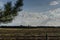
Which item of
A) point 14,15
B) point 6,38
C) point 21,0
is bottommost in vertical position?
point 6,38

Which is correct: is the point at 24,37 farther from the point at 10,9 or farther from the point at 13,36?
the point at 10,9

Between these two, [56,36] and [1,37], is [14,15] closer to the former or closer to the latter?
[1,37]

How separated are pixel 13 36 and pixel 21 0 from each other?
2826 mm

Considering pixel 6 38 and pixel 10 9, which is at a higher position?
pixel 10 9

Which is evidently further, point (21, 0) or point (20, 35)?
point (21, 0)

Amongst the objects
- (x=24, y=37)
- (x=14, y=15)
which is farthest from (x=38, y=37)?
(x=14, y=15)

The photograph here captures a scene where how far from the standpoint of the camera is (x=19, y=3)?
1296 cm

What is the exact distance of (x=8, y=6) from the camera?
12664mm

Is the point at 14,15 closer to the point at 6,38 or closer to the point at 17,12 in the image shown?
the point at 17,12

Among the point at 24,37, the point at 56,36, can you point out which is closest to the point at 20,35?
the point at 24,37

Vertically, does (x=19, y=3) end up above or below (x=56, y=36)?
above

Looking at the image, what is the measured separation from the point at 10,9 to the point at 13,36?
2.67 metres

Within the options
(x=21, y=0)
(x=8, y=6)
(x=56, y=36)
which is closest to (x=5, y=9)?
(x=8, y=6)

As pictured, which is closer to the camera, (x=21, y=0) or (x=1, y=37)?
(x=1, y=37)
